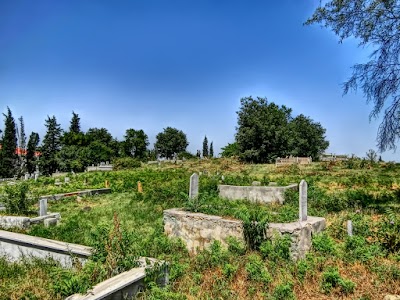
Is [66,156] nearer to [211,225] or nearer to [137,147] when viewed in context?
[137,147]

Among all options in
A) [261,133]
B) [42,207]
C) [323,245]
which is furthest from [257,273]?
[261,133]

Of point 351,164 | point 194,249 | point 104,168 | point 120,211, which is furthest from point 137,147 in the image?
point 194,249

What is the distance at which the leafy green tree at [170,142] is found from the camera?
95438 millimetres

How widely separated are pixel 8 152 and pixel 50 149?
6318 mm

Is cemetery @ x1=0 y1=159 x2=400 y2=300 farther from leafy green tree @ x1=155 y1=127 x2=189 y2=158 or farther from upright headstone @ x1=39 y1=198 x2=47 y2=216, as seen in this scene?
leafy green tree @ x1=155 y1=127 x2=189 y2=158

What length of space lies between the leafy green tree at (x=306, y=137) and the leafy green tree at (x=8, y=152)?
49.9 m

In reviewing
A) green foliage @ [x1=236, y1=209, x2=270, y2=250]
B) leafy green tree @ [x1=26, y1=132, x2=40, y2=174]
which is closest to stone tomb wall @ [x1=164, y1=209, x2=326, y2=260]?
green foliage @ [x1=236, y1=209, x2=270, y2=250]

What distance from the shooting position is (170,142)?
94688mm

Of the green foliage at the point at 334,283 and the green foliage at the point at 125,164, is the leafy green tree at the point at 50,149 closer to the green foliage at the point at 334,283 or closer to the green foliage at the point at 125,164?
the green foliage at the point at 125,164

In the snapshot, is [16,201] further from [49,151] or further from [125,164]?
[49,151]

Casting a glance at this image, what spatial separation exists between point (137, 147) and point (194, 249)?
75.3 meters

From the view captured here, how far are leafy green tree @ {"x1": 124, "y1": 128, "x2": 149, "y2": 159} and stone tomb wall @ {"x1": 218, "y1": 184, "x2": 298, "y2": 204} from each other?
66959mm

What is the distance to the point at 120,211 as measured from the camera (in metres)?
12.6

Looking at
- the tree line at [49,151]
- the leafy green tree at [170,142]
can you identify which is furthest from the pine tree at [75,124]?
the leafy green tree at [170,142]
